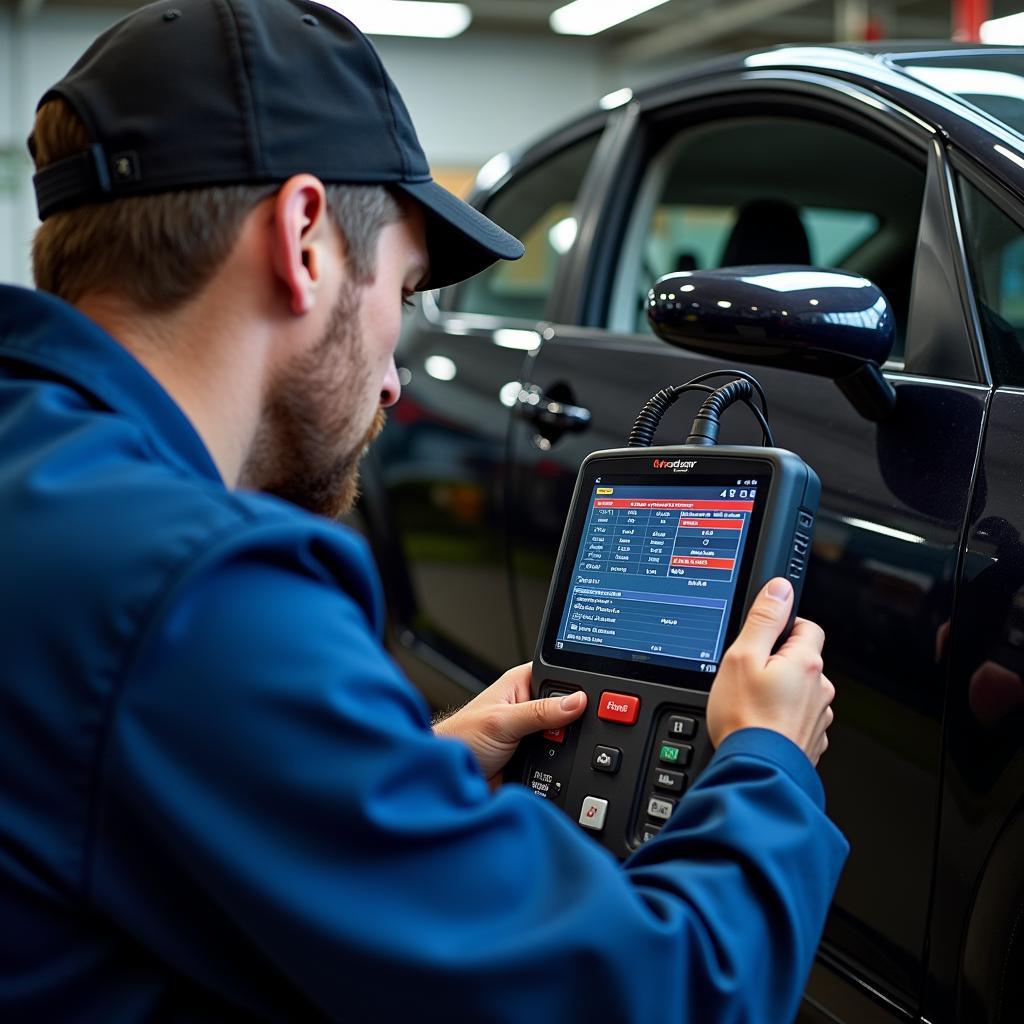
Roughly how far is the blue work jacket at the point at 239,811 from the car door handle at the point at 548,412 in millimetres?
1235

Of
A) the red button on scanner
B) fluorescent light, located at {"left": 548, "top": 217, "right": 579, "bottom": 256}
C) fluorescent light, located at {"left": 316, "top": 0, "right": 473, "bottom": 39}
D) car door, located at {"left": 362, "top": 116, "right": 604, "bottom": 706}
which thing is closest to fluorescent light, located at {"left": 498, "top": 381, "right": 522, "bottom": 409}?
car door, located at {"left": 362, "top": 116, "right": 604, "bottom": 706}

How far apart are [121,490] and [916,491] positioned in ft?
2.90

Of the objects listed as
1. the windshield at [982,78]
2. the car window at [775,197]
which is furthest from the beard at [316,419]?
the car window at [775,197]

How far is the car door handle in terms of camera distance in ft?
6.66

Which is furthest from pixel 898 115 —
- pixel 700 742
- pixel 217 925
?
pixel 217 925

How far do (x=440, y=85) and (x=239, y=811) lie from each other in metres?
12.5

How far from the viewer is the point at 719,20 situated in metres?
11.1

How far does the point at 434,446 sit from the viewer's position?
8.47 ft

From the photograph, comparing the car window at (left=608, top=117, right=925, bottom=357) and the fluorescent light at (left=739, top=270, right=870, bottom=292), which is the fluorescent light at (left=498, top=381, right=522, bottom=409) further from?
the fluorescent light at (left=739, top=270, right=870, bottom=292)

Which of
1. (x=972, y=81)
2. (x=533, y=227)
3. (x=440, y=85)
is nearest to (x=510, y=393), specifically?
(x=533, y=227)

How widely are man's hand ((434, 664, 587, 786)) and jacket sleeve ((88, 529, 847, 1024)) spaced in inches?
14.4

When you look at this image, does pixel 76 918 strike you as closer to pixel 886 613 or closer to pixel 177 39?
pixel 177 39

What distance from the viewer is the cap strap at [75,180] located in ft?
Result: 3.07

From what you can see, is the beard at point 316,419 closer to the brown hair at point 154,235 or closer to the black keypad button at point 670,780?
the brown hair at point 154,235
